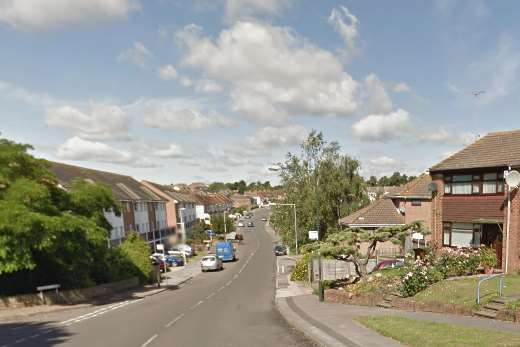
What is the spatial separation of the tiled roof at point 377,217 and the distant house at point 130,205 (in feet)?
78.3

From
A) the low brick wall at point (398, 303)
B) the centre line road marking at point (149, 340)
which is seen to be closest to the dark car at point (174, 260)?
the low brick wall at point (398, 303)

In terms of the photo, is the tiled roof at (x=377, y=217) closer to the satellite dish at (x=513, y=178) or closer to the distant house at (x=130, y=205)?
the satellite dish at (x=513, y=178)

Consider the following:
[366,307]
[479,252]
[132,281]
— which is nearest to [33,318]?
[132,281]

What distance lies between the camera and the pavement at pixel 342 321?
10.8 metres

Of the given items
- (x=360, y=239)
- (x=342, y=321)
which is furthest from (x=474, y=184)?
(x=342, y=321)

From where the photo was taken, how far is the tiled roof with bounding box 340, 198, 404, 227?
33.0m

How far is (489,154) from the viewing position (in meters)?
21.2

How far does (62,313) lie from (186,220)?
59.7 meters

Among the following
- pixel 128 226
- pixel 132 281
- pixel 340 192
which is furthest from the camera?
pixel 128 226

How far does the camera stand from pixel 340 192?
42000mm

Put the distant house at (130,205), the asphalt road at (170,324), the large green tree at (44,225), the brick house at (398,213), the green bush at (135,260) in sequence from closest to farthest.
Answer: the asphalt road at (170,324), the large green tree at (44,225), the green bush at (135,260), the brick house at (398,213), the distant house at (130,205)

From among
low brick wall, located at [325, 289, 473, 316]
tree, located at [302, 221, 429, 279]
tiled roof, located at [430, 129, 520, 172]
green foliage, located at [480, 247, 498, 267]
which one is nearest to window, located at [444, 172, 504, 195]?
tiled roof, located at [430, 129, 520, 172]

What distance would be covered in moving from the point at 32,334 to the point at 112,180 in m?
43.8

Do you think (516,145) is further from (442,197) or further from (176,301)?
(176,301)
